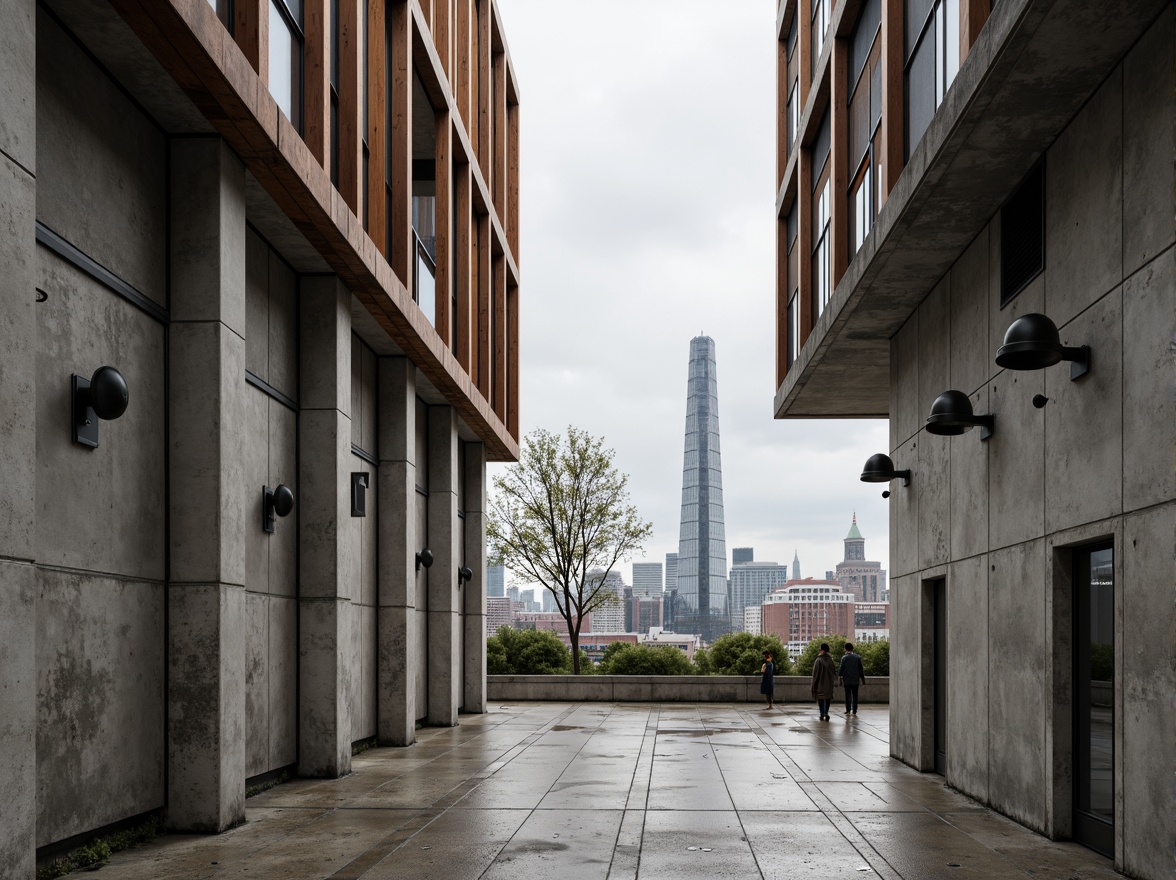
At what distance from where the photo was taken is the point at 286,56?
14.0 metres

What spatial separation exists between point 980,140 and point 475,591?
65.9ft

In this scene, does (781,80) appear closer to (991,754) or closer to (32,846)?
(991,754)

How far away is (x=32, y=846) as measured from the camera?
7.72 meters

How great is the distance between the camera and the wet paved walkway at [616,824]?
31.8 ft

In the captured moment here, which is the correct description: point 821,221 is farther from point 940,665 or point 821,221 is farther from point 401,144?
point 940,665

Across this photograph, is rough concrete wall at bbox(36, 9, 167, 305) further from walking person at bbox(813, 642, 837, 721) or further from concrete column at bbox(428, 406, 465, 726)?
walking person at bbox(813, 642, 837, 721)

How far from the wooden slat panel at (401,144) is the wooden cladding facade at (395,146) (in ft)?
0.08

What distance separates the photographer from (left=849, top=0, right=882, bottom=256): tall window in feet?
58.0

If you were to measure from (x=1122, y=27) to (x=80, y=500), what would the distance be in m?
9.17

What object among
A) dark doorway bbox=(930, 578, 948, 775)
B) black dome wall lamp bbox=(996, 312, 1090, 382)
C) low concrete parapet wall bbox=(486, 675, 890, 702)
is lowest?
low concrete parapet wall bbox=(486, 675, 890, 702)

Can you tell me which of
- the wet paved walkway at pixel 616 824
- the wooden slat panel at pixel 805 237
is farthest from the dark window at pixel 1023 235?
the wooden slat panel at pixel 805 237

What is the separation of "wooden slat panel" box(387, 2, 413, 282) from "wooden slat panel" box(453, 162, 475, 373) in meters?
5.40

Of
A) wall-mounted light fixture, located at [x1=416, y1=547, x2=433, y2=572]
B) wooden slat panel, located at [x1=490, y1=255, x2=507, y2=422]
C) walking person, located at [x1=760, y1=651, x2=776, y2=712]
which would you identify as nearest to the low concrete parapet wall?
walking person, located at [x1=760, y1=651, x2=776, y2=712]

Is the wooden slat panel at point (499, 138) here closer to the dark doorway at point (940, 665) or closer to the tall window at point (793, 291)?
the tall window at point (793, 291)
